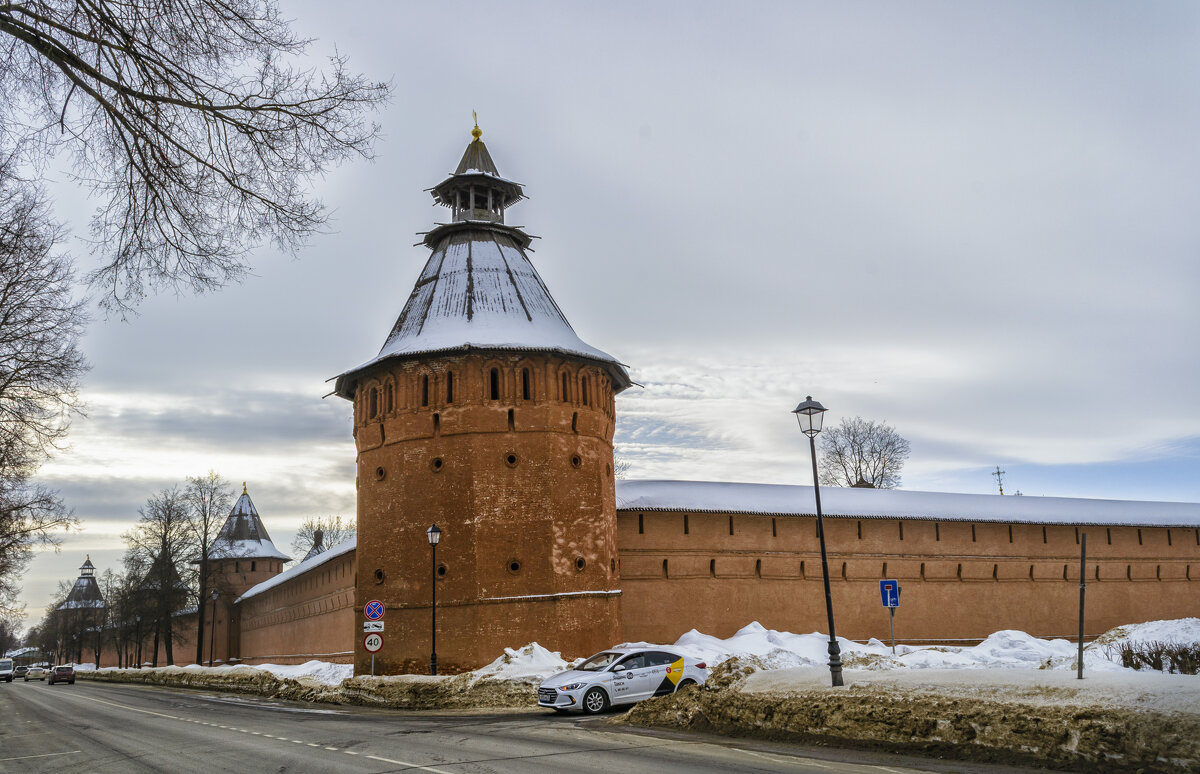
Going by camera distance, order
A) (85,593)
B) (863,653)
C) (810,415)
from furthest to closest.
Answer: (85,593) < (863,653) < (810,415)

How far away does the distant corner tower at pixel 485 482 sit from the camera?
2216 centimetres

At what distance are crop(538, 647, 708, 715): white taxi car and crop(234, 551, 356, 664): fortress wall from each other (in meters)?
12.1

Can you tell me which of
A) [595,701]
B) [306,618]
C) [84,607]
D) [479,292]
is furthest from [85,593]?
[595,701]

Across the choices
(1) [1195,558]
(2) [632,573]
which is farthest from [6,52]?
(1) [1195,558]

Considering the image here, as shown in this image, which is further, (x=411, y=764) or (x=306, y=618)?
(x=306, y=618)

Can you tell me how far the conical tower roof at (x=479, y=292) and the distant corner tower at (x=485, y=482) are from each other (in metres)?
0.08

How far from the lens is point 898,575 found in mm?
29156

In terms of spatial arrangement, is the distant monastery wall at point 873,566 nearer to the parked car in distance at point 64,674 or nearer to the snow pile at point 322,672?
the snow pile at point 322,672

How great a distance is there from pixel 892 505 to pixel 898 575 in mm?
2228

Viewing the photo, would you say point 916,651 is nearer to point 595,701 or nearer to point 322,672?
point 595,701

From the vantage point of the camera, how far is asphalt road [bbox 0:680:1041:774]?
28.8 feet

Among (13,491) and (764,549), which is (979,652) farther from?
(13,491)

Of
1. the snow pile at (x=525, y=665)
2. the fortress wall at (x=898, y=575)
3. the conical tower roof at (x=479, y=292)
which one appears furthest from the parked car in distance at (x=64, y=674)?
the snow pile at (x=525, y=665)

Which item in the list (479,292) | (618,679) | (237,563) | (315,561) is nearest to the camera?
(618,679)
